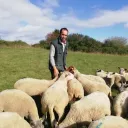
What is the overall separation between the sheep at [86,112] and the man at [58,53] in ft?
6.88

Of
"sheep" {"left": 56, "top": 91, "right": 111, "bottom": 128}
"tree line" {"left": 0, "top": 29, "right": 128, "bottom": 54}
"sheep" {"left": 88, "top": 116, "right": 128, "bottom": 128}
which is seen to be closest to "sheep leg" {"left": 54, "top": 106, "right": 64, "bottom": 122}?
"sheep" {"left": 56, "top": 91, "right": 111, "bottom": 128}

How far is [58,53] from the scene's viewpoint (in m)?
9.40

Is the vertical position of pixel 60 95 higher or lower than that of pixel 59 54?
lower

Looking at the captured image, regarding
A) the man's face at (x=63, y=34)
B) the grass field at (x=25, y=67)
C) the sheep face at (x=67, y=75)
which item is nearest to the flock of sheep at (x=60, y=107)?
the sheep face at (x=67, y=75)

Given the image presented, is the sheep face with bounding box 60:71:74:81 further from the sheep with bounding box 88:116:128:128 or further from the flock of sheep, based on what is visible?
the sheep with bounding box 88:116:128:128

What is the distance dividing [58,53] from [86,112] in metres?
2.80

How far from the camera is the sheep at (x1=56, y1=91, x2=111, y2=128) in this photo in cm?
706

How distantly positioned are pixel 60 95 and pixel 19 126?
82.8 inches

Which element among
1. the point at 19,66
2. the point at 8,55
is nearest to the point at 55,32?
the point at 8,55

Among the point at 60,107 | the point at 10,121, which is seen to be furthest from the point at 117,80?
the point at 10,121

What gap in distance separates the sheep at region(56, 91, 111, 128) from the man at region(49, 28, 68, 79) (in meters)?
2.10

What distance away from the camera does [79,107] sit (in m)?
7.25

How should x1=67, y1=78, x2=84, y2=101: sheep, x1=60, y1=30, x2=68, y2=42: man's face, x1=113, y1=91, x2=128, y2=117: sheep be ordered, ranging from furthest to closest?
x1=60, y1=30, x2=68, y2=42: man's face
x1=67, y1=78, x2=84, y2=101: sheep
x1=113, y1=91, x2=128, y2=117: sheep

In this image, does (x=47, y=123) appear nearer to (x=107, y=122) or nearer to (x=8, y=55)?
(x=107, y=122)
